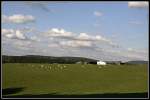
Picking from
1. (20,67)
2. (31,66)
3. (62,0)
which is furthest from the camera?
(31,66)

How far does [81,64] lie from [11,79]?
27480 millimetres

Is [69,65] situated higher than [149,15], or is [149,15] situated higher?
[149,15]

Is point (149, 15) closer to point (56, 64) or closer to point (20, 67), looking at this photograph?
point (20, 67)

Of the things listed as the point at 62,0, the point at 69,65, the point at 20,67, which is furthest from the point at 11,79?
the point at 62,0

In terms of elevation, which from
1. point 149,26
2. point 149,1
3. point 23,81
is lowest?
point 23,81

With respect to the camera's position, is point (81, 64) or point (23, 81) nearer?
point (23, 81)

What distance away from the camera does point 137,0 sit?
245 inches

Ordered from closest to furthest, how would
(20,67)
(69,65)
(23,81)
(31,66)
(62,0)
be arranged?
(62,0) → (23,81) → (20,67) → (31,66) → (69,65)

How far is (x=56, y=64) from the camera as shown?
185 feet

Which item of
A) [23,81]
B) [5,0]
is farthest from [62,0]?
[23,81]

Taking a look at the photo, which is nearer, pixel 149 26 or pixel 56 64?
pixel 149 26

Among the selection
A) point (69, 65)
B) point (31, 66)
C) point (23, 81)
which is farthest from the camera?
point (69, 65)

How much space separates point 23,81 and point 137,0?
2668 cm

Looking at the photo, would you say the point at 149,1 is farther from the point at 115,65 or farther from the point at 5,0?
the point at 115,65
